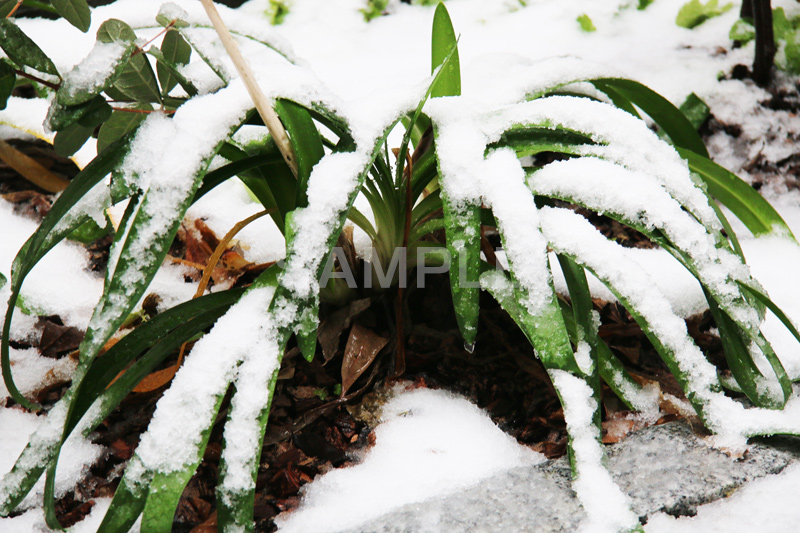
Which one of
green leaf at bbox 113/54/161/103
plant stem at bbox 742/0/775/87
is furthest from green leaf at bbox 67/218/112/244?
plant stem at bbox 742/0/775/87

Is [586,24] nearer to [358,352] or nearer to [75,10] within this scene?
[358,352]

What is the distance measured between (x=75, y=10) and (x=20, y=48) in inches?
3.7

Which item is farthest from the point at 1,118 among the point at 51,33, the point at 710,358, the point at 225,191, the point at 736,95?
the point at 736,95

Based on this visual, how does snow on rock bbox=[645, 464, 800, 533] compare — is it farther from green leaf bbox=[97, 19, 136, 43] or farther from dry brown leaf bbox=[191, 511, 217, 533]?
green leaf bbox=[97, 19, 136, 43]

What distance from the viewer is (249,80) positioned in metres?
0.61

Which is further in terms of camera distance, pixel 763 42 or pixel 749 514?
pixel 763 42

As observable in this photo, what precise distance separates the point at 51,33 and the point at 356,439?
1369mm

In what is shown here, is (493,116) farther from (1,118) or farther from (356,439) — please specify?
(1,118)

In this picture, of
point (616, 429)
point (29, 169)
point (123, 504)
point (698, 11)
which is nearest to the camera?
point (123, 504)

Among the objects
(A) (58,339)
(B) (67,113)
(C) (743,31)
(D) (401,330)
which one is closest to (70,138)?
(B) (67,113)

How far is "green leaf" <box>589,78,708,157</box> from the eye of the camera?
960 mm

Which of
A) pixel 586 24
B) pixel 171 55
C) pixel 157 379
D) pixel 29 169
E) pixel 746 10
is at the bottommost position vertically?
pixel 157 379

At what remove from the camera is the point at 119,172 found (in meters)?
0.65

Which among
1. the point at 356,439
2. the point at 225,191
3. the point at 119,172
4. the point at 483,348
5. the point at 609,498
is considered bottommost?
the point at 609,498
